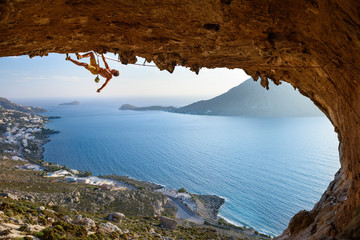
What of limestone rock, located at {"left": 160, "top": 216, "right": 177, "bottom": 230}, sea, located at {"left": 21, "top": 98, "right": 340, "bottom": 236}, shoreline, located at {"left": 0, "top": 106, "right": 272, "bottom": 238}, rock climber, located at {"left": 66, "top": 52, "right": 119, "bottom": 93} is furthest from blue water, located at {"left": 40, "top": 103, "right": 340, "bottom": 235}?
rock climber, located at {"left": 66, "top": 52, "right": 119, "bottom": 93}

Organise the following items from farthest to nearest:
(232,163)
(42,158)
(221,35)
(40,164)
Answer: (42,158)
(232,163)
(40,164)
(221,35)

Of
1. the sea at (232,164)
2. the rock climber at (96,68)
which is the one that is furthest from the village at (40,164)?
the rock climber at (96,68)

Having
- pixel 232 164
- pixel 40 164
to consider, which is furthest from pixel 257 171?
pixel 40 164

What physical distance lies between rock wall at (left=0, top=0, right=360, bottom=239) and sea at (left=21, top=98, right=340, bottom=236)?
37.2 metres

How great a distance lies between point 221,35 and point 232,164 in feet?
218

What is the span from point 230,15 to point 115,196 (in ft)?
122

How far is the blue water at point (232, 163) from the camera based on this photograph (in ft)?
143

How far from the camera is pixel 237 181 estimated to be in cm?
5588

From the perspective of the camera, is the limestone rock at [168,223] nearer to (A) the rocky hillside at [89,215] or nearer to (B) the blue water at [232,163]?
(A) the rocky hillside at [89,215]

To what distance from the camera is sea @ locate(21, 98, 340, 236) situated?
43.5 m

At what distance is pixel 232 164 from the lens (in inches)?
2660

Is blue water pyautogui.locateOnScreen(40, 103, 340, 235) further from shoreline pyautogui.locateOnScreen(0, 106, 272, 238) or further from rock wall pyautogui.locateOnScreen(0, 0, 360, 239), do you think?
rock wall pyautogui.locateOnScreen(0, 0, 360, 239)

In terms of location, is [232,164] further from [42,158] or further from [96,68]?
[96,68]

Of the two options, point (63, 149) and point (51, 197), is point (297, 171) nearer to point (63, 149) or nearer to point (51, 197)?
point (51, 197)
